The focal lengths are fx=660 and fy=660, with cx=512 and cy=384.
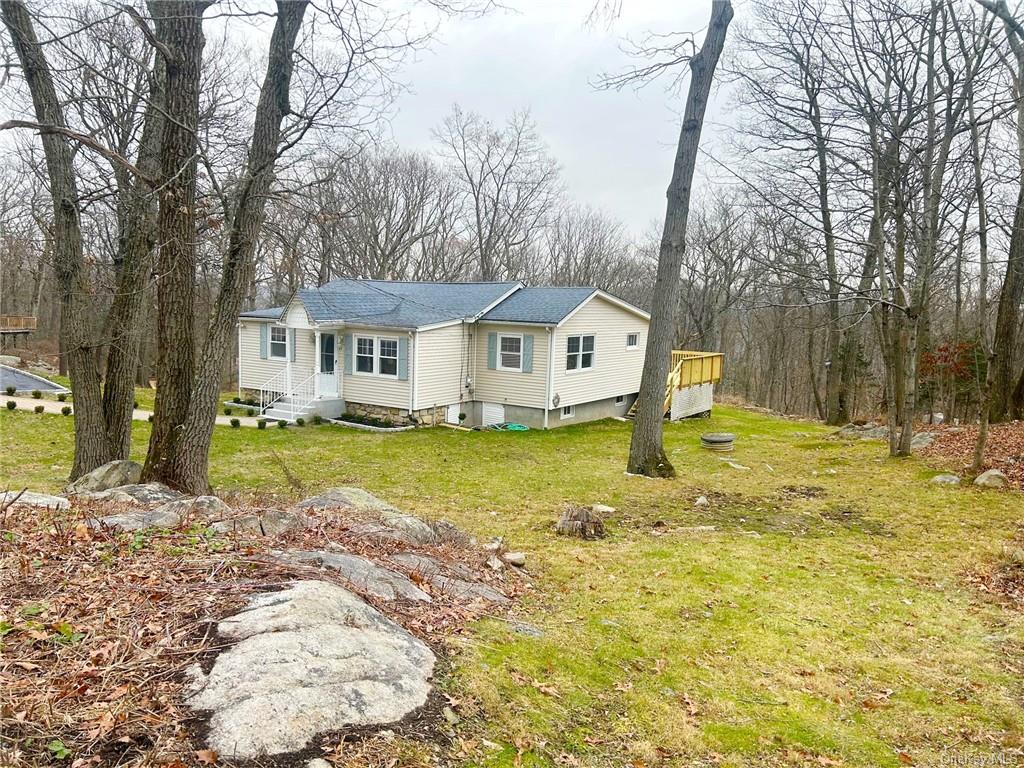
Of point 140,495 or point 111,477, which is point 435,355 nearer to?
point 111,477

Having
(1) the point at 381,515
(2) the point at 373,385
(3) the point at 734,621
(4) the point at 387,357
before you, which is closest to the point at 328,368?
(2) the point at 373,385

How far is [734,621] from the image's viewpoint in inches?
195

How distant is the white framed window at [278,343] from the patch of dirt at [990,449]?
16.3 m

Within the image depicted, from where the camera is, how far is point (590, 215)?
38.5 metres

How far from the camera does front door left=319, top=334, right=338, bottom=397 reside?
18441 millimetres

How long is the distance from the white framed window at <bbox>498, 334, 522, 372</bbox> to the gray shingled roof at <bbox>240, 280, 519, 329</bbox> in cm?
113

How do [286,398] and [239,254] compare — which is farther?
[286,398]

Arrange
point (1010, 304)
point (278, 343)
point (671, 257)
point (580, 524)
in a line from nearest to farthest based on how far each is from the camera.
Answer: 1. point (580, 524)
2. point (671, 257)
3. point (1010, 304)
4. point (278, 343)

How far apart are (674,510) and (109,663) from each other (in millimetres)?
7391

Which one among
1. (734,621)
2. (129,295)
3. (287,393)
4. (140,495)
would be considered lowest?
(734,621)

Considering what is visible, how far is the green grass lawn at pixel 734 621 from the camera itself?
3174 millimetres

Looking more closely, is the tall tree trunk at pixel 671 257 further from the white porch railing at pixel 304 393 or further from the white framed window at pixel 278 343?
the white framed window at pixel 278 343

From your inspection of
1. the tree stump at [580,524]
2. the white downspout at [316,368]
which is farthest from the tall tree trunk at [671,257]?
the white downspout at [316,368]

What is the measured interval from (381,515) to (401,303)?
13.6m
